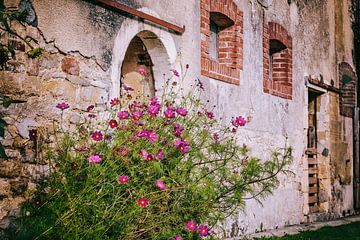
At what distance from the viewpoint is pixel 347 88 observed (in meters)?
13.2

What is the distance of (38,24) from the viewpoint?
5066 millimetres

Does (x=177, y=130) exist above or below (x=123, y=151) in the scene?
above

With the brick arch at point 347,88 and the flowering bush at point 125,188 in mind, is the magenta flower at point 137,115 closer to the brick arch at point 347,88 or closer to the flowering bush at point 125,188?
the flowering bush at point 125,188

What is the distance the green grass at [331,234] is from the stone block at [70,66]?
352 centimetres

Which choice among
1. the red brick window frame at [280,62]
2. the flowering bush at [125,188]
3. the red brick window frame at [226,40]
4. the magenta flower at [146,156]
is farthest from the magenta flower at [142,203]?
the red brick window frame at [280,62]

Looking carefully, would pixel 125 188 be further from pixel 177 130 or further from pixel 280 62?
pixel 280 62

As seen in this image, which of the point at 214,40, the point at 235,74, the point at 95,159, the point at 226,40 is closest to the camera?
the point at 95,159

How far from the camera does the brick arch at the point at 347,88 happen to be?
12836 millimetres

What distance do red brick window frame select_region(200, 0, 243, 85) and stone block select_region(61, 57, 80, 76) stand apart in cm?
263

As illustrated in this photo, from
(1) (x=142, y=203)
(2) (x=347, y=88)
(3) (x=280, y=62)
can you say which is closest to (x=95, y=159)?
(1) (x=142, y=203)

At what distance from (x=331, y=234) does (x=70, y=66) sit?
5035mm

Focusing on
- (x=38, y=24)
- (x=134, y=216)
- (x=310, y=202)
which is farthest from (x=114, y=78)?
(x=310, y=202)

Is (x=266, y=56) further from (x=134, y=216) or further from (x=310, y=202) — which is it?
(x=134, y=216)

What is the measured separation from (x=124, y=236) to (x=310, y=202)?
7.06 metres
